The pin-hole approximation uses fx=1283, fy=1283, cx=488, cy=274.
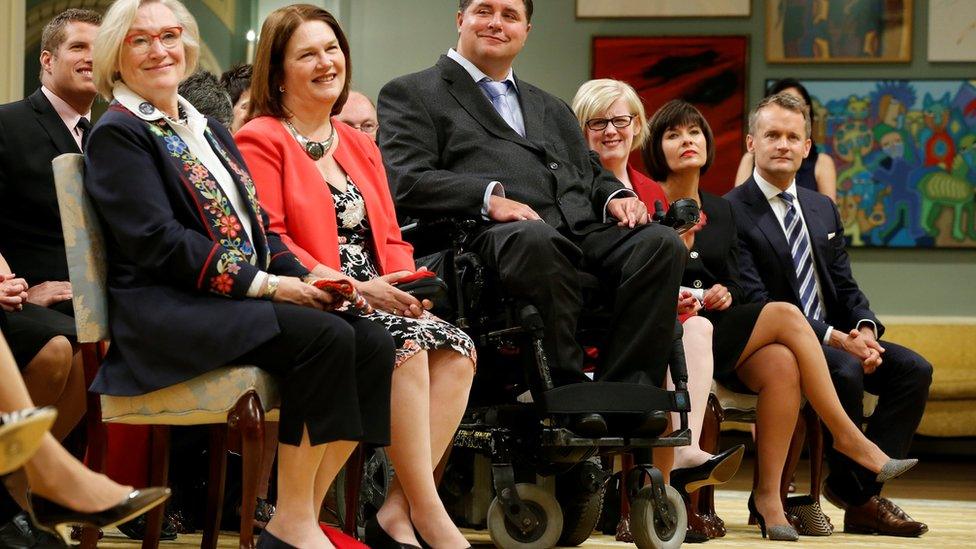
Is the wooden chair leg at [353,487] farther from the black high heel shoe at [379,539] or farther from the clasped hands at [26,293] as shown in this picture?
the clasped hands at [26,293]

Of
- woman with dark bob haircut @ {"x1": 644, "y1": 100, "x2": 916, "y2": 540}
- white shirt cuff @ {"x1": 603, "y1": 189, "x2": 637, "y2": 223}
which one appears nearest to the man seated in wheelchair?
white shirt cuff @ {"x1": 603, "y1": 189, "x2": 637, "y2": 223}

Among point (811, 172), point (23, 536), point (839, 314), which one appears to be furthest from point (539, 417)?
point (811, 172)

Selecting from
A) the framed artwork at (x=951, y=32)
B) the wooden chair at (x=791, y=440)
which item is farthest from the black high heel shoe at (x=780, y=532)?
the framed artwork at (x=951, y=32)

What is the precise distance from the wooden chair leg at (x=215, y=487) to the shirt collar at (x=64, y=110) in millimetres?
1093

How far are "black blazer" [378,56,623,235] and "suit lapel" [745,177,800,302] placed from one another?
2.93 ft

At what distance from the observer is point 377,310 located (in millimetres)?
2750

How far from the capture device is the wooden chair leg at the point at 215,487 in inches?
102

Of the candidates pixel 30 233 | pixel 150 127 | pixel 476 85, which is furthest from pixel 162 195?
pixel 476 85

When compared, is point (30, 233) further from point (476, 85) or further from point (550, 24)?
point (550, 24)

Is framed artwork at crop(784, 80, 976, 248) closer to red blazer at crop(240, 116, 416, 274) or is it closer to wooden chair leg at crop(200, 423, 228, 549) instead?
red blazer at crop(240, 116, 416, 274)

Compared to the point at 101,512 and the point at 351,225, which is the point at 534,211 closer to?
the point at 351,225

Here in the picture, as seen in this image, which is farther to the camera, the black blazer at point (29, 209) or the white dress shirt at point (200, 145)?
the black blazer at point (29, 209)

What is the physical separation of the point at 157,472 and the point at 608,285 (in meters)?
1.16

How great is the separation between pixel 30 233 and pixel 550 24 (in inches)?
172
